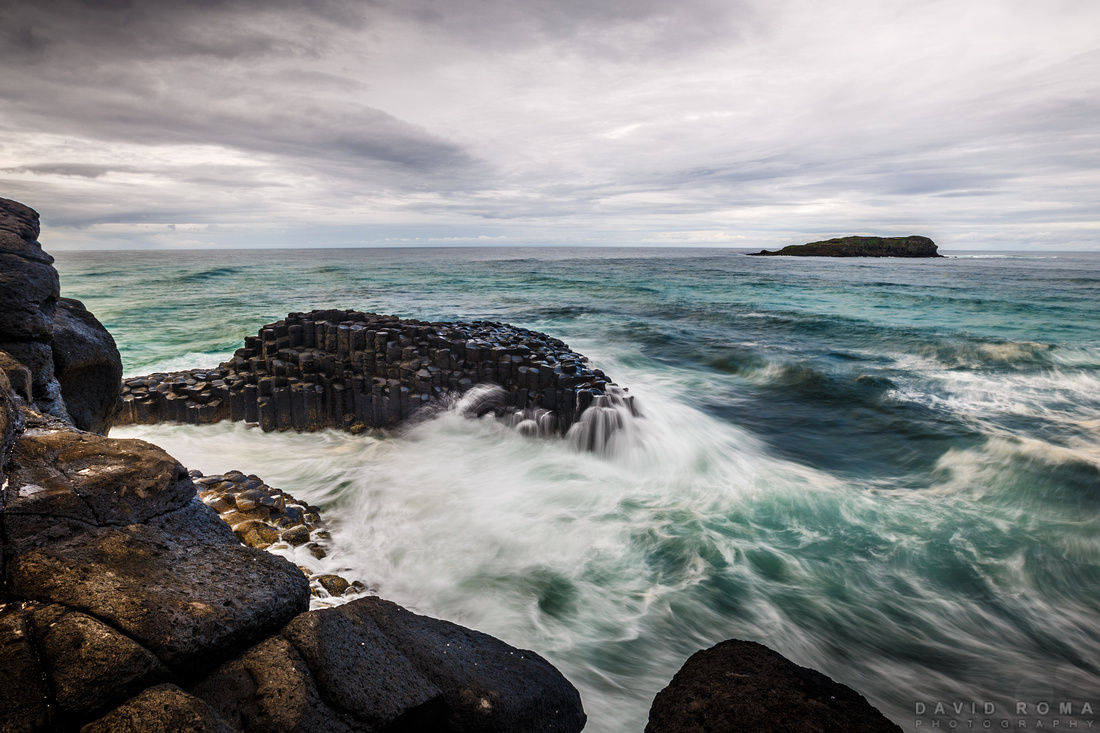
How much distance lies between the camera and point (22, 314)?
3.91m

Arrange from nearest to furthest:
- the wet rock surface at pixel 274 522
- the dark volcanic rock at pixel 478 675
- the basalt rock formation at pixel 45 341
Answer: the dark volcanic rock at pixel 478 675
the basalt rock formation at pixel 45 341
the wet rock surface at pixel 274 522

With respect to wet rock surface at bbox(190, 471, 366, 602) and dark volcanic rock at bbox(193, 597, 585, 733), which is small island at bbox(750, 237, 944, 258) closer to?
wet rock surface at bbox(190, 471, 366, 602)

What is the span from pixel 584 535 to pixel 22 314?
18.5 ft

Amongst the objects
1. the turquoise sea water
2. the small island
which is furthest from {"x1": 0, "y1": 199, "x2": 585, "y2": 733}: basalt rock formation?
the small island

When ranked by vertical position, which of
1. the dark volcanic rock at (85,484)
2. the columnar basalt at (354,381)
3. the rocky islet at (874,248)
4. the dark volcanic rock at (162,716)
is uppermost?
the rocky islet at (874,248)

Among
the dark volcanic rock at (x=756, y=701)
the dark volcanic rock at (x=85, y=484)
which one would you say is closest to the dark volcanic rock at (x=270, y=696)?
the dark volcanic rock at (x=85, y=484)

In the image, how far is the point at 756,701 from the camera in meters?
2.38

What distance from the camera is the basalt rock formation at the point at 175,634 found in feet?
5.37

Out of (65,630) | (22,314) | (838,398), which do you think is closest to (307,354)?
(22,314)

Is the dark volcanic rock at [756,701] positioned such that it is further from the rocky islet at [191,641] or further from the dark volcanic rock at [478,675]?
the dark volcanic rock at [478,675]

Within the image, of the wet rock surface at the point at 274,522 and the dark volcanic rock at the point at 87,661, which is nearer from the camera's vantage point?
the dark volcanic rock at the point at 87,661

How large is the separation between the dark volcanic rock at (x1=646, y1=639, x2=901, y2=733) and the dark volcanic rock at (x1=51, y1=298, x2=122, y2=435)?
6.28 m

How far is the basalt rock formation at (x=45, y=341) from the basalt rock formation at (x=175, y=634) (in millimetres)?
1105

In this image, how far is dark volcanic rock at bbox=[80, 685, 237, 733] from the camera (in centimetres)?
156
